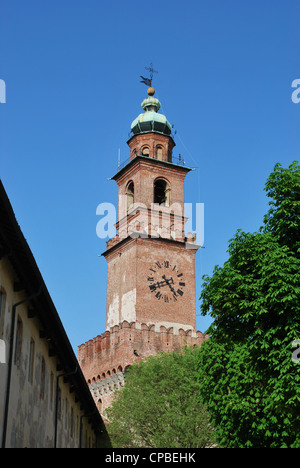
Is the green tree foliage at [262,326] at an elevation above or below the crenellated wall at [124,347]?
below

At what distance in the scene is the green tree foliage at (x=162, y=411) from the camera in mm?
33719

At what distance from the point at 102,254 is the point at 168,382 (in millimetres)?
Result: 19082

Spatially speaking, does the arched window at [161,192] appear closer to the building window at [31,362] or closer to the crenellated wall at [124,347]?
the crenellated wall at [124,347]

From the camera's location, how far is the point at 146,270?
49.3 m

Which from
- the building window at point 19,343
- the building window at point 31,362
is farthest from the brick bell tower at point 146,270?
the building window at point 19,343

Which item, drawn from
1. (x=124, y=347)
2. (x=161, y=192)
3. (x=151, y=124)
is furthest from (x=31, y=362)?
(x=151, y=124)

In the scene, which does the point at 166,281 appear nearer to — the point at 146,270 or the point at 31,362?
the point at 146,270

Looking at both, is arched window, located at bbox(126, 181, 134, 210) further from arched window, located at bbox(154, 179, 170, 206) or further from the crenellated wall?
Result: the crenellated wall

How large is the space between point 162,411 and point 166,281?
51.5 ft

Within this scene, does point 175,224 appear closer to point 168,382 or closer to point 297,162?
point 168,382

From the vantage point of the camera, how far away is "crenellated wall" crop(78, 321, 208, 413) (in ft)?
149

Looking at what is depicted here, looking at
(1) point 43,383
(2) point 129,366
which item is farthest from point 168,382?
(1) point 43,383

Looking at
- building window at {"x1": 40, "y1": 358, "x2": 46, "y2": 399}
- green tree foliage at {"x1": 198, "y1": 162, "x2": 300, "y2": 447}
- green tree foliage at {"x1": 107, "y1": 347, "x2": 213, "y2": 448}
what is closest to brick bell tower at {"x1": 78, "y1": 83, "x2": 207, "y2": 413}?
green tree foliage at {"x1": 107, "y1": 347, "x2": 213, "y2": 448}
